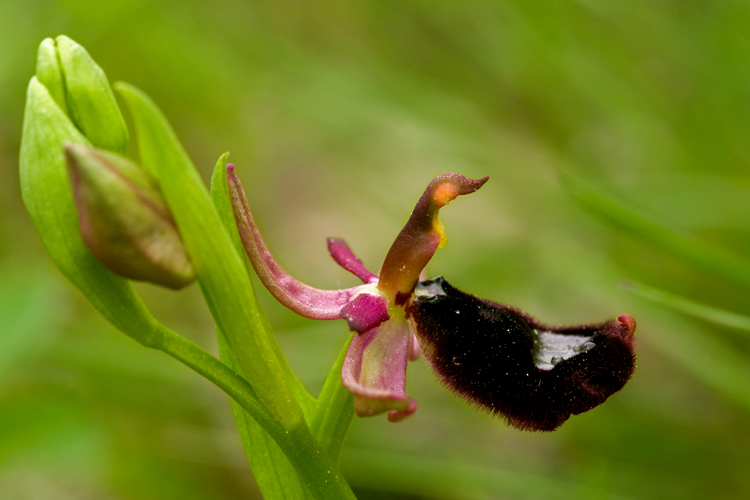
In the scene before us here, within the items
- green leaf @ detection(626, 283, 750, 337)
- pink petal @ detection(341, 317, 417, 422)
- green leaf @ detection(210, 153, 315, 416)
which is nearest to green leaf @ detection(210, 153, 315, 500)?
green leaf @ detection(210, 153, 315, 416)

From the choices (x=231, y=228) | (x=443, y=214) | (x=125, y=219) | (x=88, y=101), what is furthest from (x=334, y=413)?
(x=443, y=214)

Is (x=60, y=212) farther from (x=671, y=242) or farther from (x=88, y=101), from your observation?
(x=671, y=242)

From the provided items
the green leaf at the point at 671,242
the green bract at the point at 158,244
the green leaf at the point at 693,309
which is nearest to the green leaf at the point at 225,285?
the green bract at the point at 158,244

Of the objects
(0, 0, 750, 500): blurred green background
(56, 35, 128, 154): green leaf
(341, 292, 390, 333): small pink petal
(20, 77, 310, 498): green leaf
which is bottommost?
(0, 0, 750, 500): blurred green background

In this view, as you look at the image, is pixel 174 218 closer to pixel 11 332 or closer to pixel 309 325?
pixel 11 332

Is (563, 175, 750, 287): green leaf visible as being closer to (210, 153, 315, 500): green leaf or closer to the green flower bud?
(210, 153, 315, 500): green leaf

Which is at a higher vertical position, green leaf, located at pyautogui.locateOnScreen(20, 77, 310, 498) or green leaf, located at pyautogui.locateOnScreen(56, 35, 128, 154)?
green leaf, located at pyautogui.locateOnScreen(56, 35, 128, 154)
